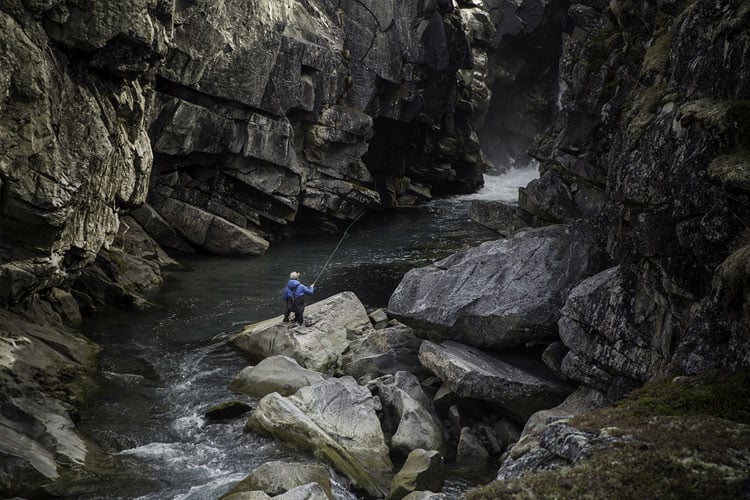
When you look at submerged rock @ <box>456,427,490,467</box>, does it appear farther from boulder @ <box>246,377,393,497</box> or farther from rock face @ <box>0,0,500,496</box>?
rock face @ <box>0,0,500,496</box>

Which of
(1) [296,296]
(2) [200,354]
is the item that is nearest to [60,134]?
(2) [200,354]

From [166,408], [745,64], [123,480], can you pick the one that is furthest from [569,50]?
[123,480]

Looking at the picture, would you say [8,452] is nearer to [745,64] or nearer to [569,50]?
[745,64]

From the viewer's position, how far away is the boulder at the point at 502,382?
68.5 feet

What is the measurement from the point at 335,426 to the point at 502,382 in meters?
5.23

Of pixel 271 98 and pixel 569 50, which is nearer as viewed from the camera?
pixel 569 50

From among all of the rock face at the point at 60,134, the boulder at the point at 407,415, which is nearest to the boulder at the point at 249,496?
the boulder at the point at 407,415

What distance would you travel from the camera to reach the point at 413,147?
2504 inches

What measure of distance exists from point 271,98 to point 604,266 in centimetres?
2886

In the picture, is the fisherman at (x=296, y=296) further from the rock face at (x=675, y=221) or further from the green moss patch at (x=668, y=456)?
the green moss patch at (x=668, y=456)

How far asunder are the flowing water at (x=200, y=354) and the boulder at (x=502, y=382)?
324cm

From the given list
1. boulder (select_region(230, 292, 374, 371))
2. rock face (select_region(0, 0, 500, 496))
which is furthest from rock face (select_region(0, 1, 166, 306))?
boulder (select_region(230, 292, 374, 371))

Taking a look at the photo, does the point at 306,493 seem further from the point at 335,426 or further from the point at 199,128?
the point at 199,128

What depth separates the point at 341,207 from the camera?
170ft
